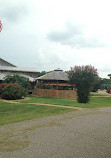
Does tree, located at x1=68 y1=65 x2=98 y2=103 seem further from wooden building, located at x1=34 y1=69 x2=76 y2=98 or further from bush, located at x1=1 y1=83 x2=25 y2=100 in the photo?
wooden building, located at x1=34 y1=69 x2=76 y2=98

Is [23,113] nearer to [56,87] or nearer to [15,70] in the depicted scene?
[56,87]

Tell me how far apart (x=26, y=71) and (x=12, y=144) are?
41.1 metres

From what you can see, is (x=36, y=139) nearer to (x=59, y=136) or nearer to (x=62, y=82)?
(x=59, y=136)

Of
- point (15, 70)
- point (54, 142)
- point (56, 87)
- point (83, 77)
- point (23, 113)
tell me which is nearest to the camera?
point (54, 142)

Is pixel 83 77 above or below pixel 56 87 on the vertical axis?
above

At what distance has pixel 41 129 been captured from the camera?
26.2 feet

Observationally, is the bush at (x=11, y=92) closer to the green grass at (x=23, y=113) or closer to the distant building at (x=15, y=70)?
the green grass at (x=23, y=113)

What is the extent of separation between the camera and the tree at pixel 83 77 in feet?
67.9

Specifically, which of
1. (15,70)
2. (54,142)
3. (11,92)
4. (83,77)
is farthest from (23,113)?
(15,70)

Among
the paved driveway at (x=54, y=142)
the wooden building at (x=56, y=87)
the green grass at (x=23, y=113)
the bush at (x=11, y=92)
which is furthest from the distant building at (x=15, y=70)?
the paved driveway at (x=54, y=142)

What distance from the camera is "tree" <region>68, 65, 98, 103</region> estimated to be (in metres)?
20.7

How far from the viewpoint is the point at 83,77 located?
20.8 metres

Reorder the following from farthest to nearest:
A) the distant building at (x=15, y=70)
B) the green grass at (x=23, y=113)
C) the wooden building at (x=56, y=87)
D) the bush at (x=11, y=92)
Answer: the distant building at (x=15, y=70) → the wooden building at (x=56, y=87) → the bush at (x=11, y=92) → the green grass at (x=23, y=113)

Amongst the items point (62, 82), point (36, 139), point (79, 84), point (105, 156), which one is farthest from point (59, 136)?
point (62, 82)
